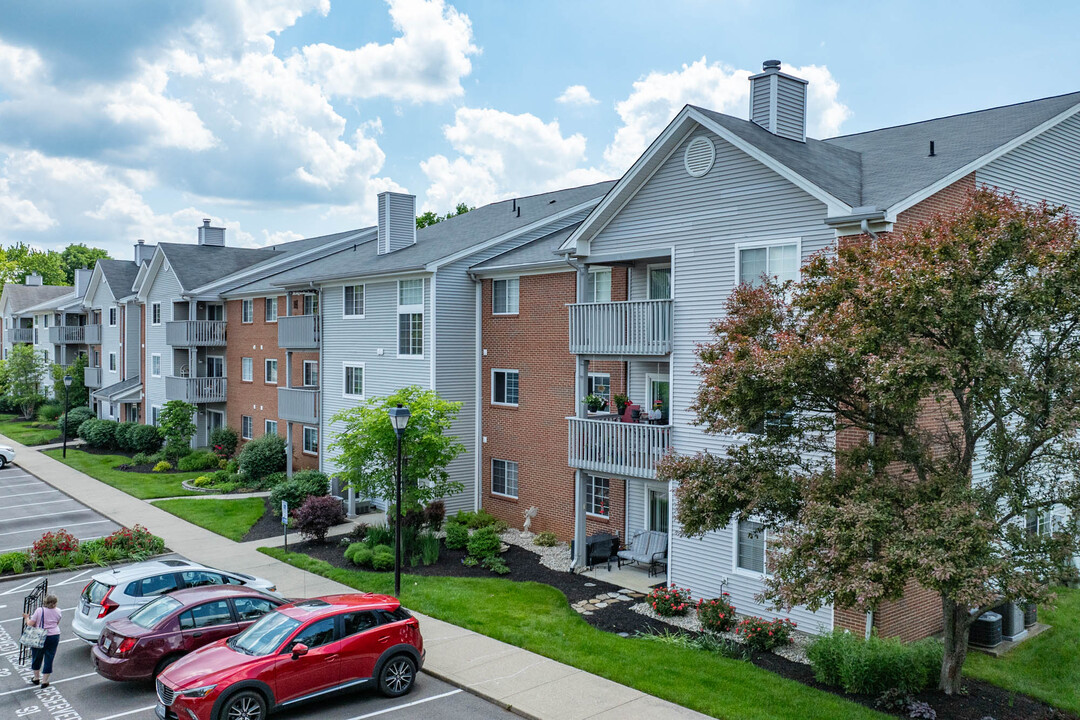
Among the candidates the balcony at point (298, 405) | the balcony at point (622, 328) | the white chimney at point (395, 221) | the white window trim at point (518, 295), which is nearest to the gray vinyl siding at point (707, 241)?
the balcony at point (622, 328)

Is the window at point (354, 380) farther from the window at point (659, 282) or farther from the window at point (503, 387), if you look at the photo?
the window at point (659, 282)

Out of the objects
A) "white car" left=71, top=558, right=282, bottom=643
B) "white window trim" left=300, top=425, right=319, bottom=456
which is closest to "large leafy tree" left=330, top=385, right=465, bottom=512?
"white car" left=71, top=558, right=282, bottom=643

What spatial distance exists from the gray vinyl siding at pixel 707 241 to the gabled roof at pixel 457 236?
9180 millimetres

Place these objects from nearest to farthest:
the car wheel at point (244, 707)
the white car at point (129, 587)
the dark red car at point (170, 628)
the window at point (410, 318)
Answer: the car wheel at point (244, 707), the dark red car at point (170, 628), the white car at point (129, 587), the window at point (410, 318)

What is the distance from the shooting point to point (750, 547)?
1692cm

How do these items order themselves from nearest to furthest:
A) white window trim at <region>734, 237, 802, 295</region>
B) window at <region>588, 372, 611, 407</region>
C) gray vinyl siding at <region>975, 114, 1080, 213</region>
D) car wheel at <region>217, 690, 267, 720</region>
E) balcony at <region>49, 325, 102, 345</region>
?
1. car wheel at <region>217, 690, 267, 720</region>
2. white window trim at <region>734, 237, 802, 295</region>
3. gray vinyl siding at <region>975, 114, 1080, 213</region>
4. window at <region>588, 372, 611, 407</region>
5. balcony at <region>49, 325, 102, 345</region>

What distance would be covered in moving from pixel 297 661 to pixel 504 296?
51.4 feet

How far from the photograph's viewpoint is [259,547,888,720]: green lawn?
12195 mm

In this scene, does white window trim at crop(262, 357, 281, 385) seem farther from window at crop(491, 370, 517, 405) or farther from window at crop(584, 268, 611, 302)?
window at crop(584, 268, 611, 302)

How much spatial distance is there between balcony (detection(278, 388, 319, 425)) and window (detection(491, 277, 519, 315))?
31.2ft

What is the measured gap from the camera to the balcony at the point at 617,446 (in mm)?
18547

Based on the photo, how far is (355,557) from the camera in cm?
2125

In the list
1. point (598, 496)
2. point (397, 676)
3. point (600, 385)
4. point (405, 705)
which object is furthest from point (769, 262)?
point (405, 705)

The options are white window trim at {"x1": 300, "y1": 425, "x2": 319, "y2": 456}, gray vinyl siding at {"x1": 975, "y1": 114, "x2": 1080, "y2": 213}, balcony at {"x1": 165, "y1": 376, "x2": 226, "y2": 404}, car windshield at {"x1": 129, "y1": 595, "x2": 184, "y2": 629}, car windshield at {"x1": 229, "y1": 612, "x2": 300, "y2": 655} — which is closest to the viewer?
car windshield at {"x1": 229, "y1": 612, "x2": 300, "y2": 655}
